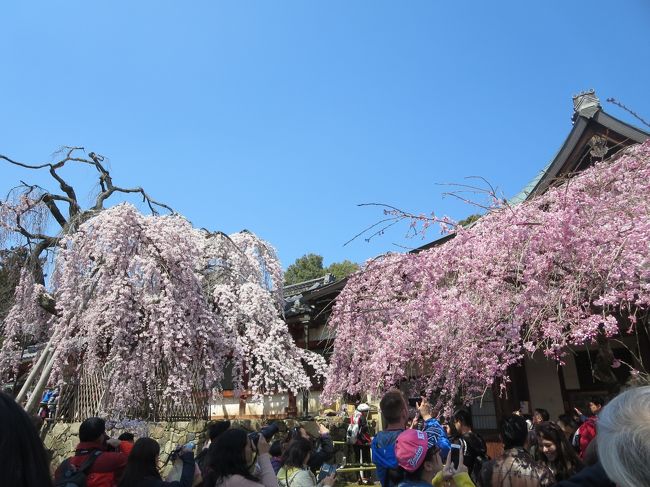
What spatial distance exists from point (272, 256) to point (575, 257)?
303 inches

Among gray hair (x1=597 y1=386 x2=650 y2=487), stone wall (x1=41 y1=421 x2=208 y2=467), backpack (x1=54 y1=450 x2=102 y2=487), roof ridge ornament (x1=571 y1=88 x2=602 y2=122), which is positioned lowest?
stone wall (x1=41 y1=421 x2=208 y2=467)

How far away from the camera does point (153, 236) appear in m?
8.88

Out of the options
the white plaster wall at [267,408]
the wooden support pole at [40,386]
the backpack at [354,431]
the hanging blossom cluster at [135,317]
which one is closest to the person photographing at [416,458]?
the hanging blossom cluster at [135,317]

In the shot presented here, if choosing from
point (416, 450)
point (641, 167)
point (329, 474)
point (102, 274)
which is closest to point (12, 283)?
point (102, 274)

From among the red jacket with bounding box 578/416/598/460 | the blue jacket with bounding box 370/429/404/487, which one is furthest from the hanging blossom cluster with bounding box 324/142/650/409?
the blue jacket with bounding box 370/429/404/487

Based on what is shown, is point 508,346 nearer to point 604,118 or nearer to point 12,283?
point 604,118

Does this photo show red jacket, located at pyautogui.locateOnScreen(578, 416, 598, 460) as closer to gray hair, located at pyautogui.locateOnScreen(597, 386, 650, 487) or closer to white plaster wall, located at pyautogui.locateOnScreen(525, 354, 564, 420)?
gray hair, located at pyautogui.locateOnScreen(597, 386, 650, 487)

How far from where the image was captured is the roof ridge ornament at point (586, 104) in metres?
9.85

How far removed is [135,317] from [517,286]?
6.53m

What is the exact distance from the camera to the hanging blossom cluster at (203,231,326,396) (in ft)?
33.2

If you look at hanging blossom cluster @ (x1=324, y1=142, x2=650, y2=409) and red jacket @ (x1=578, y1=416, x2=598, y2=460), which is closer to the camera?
red jacket @ (x1=578, y1=416, x2=598, y2=460)

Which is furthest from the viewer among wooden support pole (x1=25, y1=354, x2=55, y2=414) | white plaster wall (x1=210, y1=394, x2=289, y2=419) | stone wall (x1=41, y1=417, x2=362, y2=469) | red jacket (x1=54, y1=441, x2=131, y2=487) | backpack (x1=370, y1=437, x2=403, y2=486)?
white plaster wall (x1=210, y1=394, x2=289, y2=419)

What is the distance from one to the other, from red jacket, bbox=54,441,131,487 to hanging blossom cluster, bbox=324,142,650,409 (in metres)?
4.94

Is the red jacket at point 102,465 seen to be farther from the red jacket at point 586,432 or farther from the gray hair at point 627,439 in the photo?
the red jacket at point 586,432
